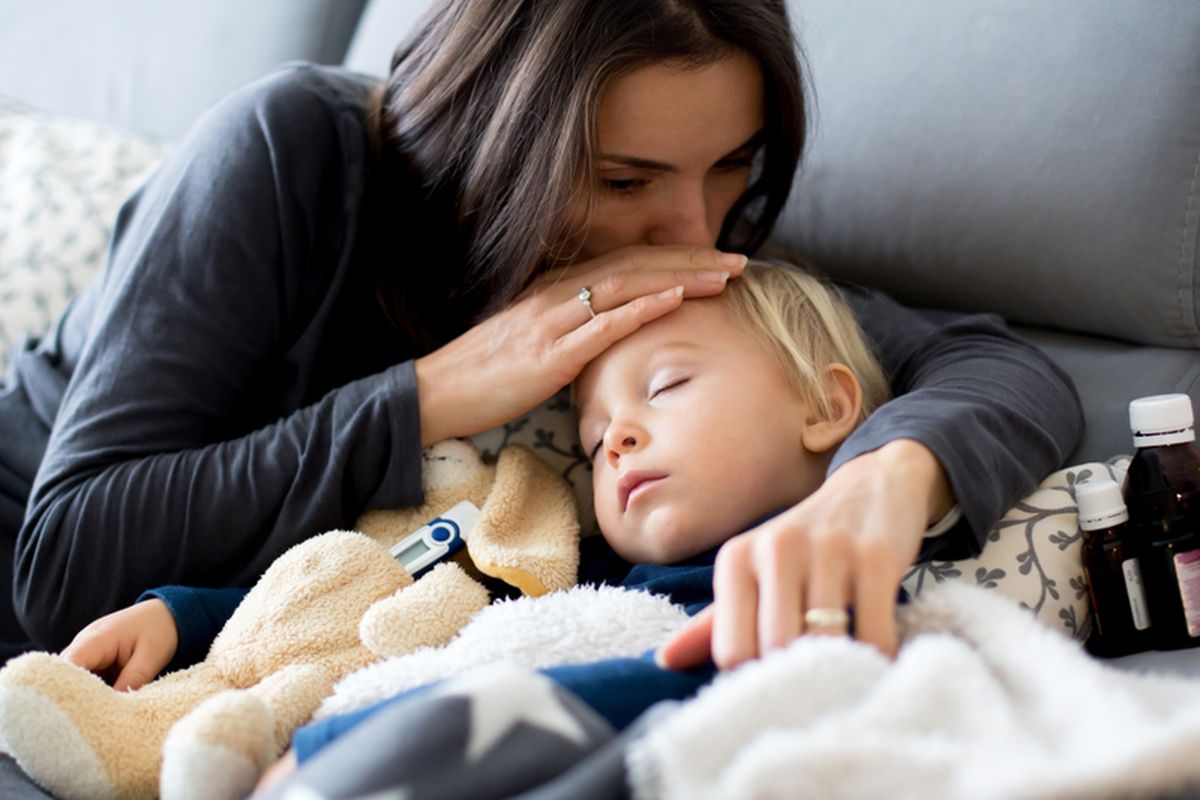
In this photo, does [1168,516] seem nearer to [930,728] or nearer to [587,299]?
[930,728]

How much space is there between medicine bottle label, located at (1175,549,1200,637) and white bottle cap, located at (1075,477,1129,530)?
0.18 feet

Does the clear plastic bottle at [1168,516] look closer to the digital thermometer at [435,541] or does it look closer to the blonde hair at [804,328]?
the blonde hair at [804,328]

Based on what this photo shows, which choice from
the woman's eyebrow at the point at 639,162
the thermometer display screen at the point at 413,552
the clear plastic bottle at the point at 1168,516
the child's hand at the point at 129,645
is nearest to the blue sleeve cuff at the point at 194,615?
the child's hand at the point at 129,645

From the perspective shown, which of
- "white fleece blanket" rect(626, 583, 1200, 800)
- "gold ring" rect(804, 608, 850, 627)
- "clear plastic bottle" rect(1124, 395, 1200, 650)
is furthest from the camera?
"clear plastic bottle" rect(1124, 395, 1200, 650)

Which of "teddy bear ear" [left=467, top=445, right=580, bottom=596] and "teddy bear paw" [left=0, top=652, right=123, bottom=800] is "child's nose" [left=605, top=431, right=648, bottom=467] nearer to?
"teddy bear ear" [left=467, top=445, right=580, bottom=596]

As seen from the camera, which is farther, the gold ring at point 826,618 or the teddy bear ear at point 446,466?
the teddy bear ear at point 446,466

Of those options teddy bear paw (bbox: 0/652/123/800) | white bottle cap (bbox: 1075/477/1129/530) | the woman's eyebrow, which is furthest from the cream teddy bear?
white bottle cap (bbox: 1075/477/1129/530)

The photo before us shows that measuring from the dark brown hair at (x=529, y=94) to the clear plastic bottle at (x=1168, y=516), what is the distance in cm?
48

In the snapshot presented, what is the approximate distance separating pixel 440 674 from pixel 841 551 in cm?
31

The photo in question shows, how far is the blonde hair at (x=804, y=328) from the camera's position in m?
1.10

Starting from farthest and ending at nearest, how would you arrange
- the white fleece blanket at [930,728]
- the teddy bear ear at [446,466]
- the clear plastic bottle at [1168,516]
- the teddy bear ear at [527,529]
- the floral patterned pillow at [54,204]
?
the floral patterned pillow at [54,204], the teddy bear ear at [446,466], the teddy bear ear at [527,529], the clear plastic bottle at [1168,516], the white fleece blanket at [930,728]

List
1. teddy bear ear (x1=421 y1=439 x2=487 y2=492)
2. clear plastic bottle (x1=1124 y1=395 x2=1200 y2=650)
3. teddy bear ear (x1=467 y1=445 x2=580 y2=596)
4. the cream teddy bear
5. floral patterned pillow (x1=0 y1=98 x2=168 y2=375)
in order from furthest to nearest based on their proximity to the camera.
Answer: floral patterned pillow (x1=0 y1=98 x2=168 y2=375) < teddy bear ear (x1=421 y1=439 x2=487 y2=492) < teddy bear ear (x1=467 y1=445 x2=580 y2=596) < clear plastic bottle (x1=1124 y1=395 x2=1200 y2=650) < the cream teddy bear

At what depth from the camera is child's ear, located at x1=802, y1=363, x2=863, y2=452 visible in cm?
108

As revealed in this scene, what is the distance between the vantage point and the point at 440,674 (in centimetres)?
84
